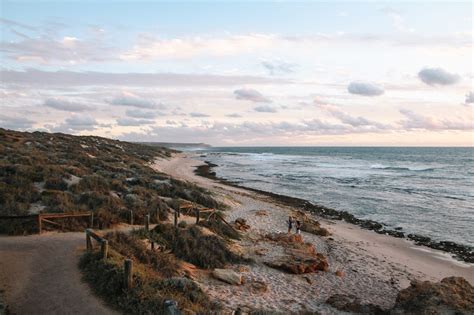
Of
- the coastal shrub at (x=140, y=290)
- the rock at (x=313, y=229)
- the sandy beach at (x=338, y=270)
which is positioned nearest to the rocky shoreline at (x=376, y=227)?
the sandy beach at (x=338, y=270)

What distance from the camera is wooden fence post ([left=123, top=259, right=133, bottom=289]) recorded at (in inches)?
380

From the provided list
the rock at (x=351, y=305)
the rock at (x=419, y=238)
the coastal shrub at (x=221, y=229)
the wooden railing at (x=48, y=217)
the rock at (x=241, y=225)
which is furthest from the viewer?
the rock at (x=419, y=238)

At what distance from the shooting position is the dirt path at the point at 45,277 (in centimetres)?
930

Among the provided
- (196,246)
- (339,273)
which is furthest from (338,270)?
(196,246)

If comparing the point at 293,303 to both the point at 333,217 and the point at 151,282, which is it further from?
the point at 333,217

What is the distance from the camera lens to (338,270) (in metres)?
16.4

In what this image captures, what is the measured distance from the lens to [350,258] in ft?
60.9

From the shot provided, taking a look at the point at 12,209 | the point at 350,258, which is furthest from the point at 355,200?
the point at 12,209

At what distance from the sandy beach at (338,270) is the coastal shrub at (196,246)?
105 centimetres

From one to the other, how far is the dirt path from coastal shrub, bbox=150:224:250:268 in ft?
10.5

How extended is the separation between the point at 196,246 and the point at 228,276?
7.79ft

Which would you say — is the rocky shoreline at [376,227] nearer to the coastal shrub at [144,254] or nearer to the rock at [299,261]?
the rock at [299,261]

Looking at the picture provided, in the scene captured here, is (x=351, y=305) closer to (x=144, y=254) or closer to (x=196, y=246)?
(x=196, y=246)

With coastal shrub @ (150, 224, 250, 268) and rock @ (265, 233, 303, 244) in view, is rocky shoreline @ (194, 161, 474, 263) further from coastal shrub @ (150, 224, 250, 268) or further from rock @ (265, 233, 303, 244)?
coastal shrub @ (150, 224, 250, 268)
